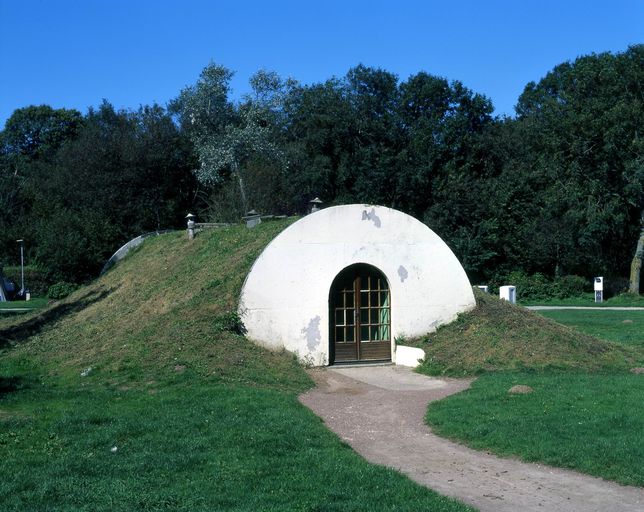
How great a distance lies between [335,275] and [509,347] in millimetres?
4336

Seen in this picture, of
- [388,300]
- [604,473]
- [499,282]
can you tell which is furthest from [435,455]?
[499,282]

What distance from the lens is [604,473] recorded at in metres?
9.16

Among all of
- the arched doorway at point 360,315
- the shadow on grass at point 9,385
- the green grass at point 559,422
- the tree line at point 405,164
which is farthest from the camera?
the tree line at point 405,164

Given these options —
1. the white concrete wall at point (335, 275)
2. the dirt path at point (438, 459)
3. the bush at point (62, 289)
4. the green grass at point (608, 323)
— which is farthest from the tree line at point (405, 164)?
the dirt path at point (438, 459)

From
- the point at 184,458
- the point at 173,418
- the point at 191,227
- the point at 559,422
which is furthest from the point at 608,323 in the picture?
the point at 184,458

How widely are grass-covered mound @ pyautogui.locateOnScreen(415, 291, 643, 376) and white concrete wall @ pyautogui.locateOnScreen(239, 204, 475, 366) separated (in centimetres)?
68

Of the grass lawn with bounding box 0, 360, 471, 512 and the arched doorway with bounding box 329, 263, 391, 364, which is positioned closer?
the grass lawn with bounding box 0, 360, 471, 512

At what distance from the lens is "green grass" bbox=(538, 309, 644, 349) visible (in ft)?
77.9

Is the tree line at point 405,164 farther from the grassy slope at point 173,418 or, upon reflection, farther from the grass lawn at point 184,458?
the grass lawn at point 184,458

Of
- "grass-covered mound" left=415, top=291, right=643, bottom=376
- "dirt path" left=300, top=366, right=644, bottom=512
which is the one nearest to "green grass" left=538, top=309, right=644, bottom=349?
"grass-covered mound" left=415, top=291, right=643, bottom=376

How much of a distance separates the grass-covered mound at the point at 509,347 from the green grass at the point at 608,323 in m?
3.79

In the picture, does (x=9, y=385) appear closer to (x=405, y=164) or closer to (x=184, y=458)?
(x=184, y=458)

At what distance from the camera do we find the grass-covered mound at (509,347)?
55.8ft

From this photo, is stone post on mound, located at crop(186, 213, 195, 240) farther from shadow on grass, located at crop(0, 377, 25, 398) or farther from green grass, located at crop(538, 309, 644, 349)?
green grass, located at crop(538, 309, 644, 349)
